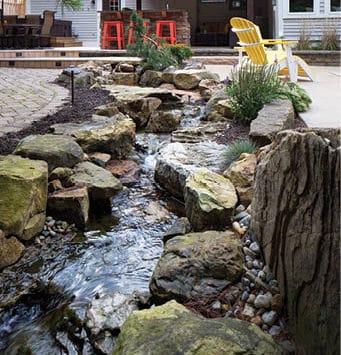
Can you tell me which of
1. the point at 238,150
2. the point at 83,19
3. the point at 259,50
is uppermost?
the point at 83,19

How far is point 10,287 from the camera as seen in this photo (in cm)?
268

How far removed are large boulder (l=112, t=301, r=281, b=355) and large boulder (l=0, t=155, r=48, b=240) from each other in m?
1.29

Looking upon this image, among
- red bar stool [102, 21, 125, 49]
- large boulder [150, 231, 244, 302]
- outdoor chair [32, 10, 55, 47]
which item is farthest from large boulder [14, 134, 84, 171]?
outdoor chair [32, 10, 55, 47]

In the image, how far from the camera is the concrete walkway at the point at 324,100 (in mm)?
4414

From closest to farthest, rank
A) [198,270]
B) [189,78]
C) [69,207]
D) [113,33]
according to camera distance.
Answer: [198,270] < [69,207] < [189,78] < [113,33]

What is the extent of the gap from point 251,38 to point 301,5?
596 centimetres

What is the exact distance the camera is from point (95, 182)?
12.1ft

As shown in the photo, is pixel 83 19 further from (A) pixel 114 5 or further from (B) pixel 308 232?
(B) pixel 308 232

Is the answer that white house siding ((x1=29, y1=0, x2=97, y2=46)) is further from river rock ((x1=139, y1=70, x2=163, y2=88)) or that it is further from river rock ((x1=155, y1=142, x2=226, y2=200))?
river rock ((x1=155, y1=142, x2=226, y2=200))

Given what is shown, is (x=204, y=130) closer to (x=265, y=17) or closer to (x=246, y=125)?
(x=246, y=125)

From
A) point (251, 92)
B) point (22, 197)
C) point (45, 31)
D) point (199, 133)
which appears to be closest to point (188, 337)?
point (22, 197)

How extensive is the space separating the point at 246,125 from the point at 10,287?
3077 millimetres

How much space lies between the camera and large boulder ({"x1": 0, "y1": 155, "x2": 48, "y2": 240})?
2.90m

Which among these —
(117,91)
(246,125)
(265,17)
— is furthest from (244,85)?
(265,17)
